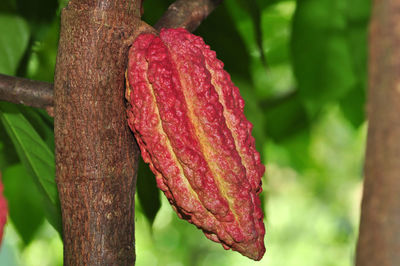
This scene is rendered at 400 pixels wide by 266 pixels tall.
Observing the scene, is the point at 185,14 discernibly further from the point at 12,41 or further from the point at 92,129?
the point at 12,41

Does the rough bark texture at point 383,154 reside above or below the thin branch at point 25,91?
above

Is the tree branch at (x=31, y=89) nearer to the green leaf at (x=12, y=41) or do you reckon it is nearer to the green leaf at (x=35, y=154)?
the green leaf at (x=35, y=154)

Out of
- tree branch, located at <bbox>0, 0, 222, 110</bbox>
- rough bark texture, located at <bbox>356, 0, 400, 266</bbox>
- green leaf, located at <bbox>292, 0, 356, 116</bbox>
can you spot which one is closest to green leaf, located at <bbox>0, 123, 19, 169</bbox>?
tree branch, located at <bbox>0, 0, 222, 110</bbox>

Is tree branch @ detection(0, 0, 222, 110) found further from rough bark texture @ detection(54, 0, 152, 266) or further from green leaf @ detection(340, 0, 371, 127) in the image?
green leaf @ detection(340, 0, 371, 127)

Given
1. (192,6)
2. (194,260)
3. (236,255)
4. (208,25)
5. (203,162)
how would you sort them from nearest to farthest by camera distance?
(203,162) < (192,6) < (208,25) < (236,255) < (194,260)

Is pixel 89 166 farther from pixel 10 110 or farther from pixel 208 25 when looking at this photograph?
pixel 208 25

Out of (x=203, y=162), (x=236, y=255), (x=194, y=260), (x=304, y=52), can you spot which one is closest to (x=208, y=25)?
(x=304, y=52)

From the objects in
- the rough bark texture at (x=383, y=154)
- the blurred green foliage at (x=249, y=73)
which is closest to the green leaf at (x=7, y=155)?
the blurred green foliage at (x=249, y=73)
